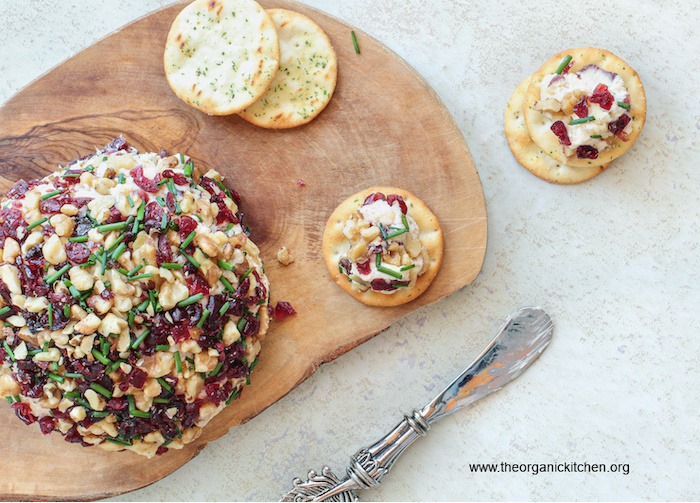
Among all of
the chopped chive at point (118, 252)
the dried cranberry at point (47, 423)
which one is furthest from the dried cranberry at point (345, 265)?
the dried cranberry at point (47, 423)

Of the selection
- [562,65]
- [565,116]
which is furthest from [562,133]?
[562,65]

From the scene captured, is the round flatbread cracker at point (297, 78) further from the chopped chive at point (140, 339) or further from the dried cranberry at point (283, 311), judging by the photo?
the chopped chive at point (140, 339)

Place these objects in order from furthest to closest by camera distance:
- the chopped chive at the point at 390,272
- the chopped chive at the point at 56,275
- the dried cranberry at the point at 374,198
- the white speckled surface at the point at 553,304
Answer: the white speckled surface at the point at 553,304 → the dried cranberry at the point at 374,198 → the chopped chive at the point at 390,272 → the chopped chive at the point at 56,275

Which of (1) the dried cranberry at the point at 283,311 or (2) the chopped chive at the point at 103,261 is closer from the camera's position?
(2) the chopped chive at the point at 103,261

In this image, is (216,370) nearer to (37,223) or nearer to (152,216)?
(152,216)

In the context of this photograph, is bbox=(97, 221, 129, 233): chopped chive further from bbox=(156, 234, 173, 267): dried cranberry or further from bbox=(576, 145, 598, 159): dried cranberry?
bbox=(576, 145, 598, 159): dried cranberry

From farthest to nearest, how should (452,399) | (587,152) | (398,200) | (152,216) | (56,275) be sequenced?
1. (452,399)
2. (587,152)
3. (398,200)
4. (152,216)
5. (56,275)

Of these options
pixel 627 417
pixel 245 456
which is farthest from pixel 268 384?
pixel 627 417
